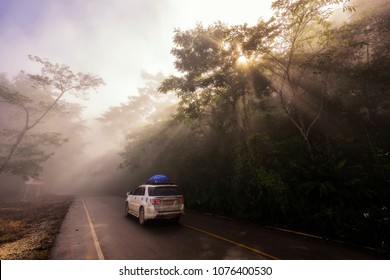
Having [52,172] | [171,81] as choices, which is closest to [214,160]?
[171,81]

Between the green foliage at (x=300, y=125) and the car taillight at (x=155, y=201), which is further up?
the green foliage at (x=300, y=125)

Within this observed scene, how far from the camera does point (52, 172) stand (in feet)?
180

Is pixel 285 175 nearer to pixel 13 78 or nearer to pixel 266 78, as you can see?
pixel 266 78

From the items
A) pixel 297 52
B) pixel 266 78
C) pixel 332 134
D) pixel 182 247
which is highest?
pixel 297 52

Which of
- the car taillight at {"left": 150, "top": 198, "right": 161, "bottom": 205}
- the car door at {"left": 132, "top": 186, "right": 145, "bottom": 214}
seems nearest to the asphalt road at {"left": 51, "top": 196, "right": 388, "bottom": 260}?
the car taillight at {"left": 150, "top": 198, "right": 161, "bottom": 205}

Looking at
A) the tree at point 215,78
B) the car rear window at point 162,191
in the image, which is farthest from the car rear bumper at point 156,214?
the tree at point 215,78

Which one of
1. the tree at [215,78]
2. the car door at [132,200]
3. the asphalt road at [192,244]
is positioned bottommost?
the asphalt road at [192,244]

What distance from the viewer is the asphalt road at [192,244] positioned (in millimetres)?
6770

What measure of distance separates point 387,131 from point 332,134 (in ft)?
8.90

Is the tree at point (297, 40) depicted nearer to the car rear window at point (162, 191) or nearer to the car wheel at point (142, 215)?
the car rear window at point (162, 191)

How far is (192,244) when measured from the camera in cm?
796

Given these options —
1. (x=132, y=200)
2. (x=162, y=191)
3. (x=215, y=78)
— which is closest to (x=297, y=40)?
(x=215, y=78)

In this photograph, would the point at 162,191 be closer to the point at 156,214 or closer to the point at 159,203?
the point at 159,203

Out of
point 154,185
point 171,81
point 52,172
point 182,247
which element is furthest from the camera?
point 52,172
